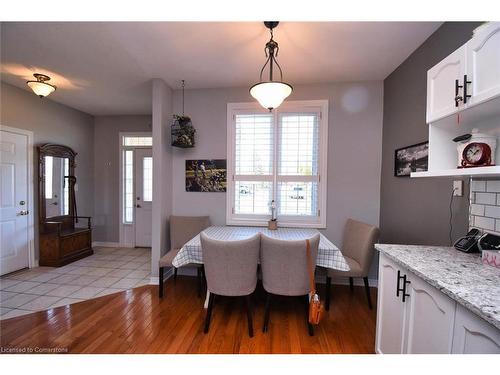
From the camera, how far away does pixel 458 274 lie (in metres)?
0.99

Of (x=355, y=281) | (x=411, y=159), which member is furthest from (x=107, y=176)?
(x=411, y=159)

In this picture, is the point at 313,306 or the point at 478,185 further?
the point at 313,306

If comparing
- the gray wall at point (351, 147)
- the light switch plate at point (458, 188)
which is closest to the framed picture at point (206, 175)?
the gray wall at point (351, 147)

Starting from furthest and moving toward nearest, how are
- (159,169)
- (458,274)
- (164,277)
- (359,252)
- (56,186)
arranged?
(56,186)
(164,277)
(159,169)
(359,252)
(458,274)

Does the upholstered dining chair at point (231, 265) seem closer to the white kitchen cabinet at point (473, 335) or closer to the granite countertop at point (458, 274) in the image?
the granite countertop at point (458, 274)

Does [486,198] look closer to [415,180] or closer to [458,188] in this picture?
[458,188]

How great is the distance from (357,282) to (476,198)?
1.80m

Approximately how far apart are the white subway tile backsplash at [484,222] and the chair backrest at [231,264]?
1464mm

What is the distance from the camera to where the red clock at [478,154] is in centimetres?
113

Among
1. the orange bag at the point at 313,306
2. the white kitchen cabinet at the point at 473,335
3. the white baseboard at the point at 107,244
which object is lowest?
the white baseboard at the point at 107,244

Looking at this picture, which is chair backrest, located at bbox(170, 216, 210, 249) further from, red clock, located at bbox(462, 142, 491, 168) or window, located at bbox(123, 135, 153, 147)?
red clock, located at bbox(462, 142, 491, 168)

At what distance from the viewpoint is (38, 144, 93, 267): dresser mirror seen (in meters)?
3.21

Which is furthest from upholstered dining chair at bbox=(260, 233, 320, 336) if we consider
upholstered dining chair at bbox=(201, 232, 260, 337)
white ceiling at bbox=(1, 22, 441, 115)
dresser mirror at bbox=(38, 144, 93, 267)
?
dresser mirror at bbox=(38, 144, 93, 267)

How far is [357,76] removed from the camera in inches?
101
